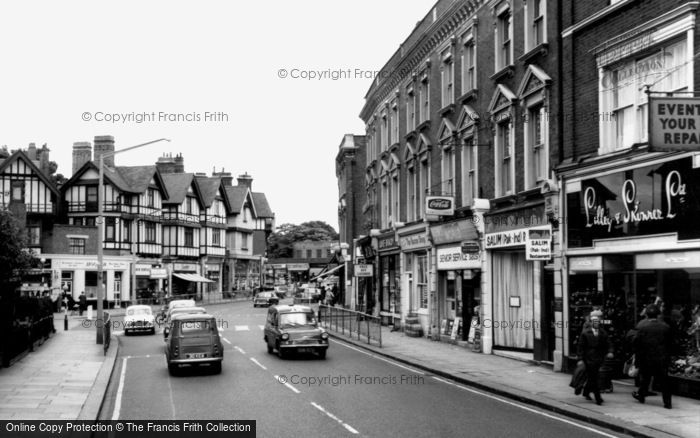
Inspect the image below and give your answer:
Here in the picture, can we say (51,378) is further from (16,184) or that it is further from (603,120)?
(16,184)

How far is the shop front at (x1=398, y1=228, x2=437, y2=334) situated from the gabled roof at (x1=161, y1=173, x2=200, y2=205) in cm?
4306

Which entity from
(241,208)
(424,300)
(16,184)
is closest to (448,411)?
(424,300)

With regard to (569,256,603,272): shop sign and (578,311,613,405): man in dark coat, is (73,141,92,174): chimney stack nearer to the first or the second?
(569,256,603,272): shop sign

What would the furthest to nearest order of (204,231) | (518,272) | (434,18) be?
(204,231) → (434,18) → (518,272)

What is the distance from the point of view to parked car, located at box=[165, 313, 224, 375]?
67.6 ft

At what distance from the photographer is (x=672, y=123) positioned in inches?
507

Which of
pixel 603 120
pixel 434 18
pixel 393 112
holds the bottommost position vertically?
pixel 603 120

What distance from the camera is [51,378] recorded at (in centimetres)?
1928

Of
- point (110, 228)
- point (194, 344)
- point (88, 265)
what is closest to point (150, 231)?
point (110, 228)

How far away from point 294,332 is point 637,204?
12102 millimetres

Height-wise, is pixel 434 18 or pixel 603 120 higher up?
pixel 434 18

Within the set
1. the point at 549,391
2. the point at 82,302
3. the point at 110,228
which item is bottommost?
the point at 82,302

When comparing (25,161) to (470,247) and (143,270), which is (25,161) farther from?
(470,247)

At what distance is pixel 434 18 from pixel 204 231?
177 ft
